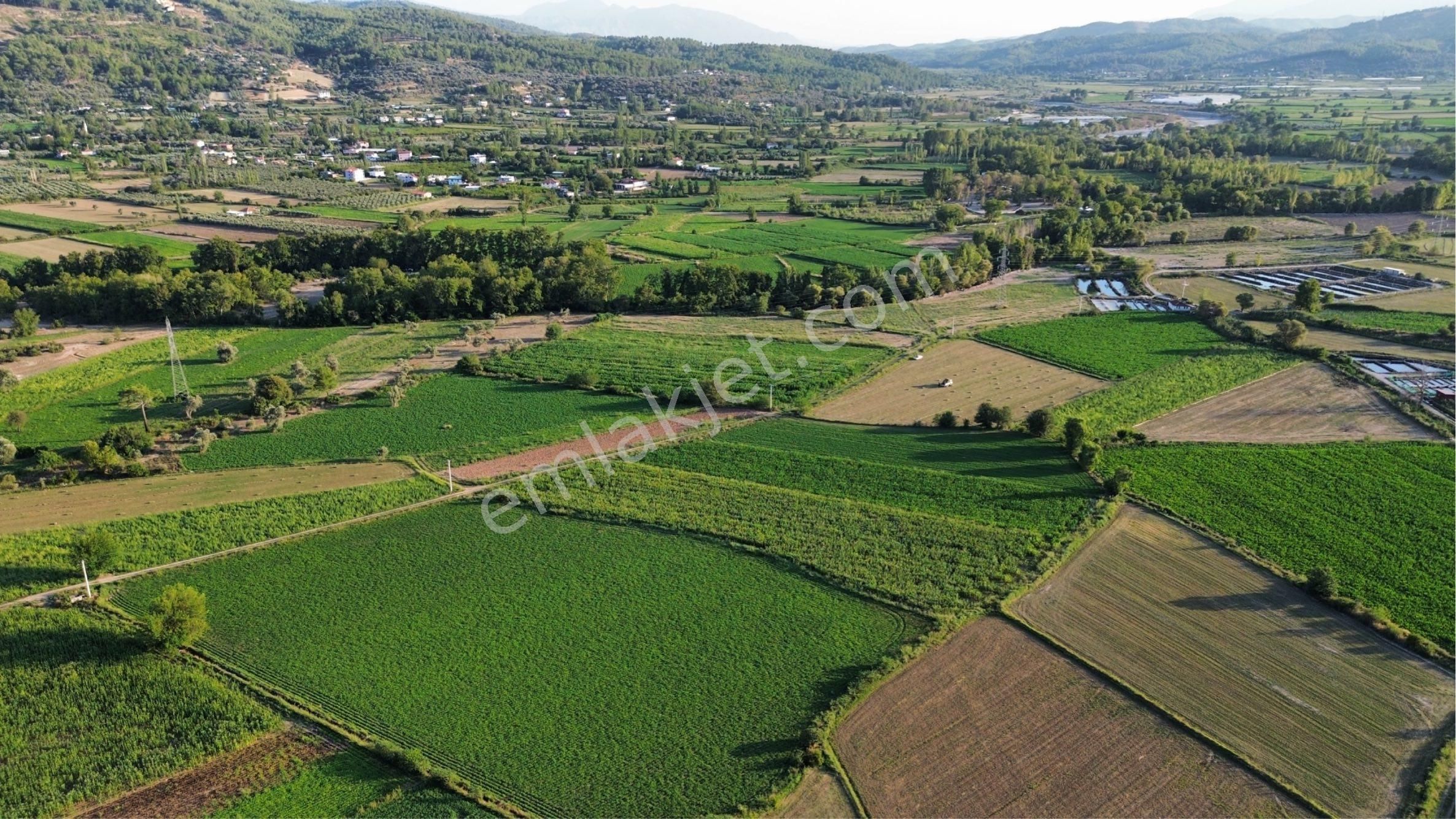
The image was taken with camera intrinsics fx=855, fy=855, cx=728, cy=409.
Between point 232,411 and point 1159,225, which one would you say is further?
point 1159,225

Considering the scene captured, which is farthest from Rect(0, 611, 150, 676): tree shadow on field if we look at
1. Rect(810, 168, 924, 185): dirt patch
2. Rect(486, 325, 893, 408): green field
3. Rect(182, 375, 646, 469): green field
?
Rect(810, 168, 924, 185): dirt patch

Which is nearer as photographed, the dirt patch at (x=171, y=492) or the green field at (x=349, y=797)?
the green field at (x=349, y=797)

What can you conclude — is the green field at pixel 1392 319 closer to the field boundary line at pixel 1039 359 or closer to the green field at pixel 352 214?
the field boundary line at pixel 1039 359

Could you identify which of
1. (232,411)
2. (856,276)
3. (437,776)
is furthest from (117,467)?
(856,276)

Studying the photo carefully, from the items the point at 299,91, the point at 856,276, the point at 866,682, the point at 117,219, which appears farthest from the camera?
the point at 299,91

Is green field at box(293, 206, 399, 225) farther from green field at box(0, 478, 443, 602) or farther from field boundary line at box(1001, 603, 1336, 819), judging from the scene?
field boundary line at box(1001, 603, 1336, 819)

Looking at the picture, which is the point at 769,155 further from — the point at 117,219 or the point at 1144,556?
the point at 1144,556

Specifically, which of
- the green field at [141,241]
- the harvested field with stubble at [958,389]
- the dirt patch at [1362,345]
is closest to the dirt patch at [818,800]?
the harvested field with stubble at [958,389]
